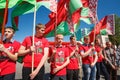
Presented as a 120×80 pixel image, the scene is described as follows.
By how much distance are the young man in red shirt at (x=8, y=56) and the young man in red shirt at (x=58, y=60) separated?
134 cm

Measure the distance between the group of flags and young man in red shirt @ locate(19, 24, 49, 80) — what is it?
Answer: 80cm

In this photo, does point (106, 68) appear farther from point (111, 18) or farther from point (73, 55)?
point (73, 55)

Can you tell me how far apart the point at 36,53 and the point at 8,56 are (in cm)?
69

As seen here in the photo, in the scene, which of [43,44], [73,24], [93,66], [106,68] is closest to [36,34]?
[43,44]

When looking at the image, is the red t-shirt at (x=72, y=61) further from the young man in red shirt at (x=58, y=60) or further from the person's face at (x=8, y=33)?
the person's face at (x=8, y=33)

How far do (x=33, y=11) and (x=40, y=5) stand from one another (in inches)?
23.8

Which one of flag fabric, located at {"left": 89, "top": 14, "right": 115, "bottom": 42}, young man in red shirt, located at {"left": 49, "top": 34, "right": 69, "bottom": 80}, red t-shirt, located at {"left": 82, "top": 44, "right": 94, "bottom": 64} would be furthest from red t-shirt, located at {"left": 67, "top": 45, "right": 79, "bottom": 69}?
flag fabric, located at {"left": 89, "top": 14, "right": 115, "bottom": 42}

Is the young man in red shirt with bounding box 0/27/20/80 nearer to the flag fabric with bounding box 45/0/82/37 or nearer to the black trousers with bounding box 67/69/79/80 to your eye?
the black trousers with bounding box 67/69/79/80

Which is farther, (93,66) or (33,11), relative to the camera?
(93,66)

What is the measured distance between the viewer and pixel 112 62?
39.6ft

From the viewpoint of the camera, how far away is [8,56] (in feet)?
20.1

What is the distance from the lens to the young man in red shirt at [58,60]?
7.46 meters

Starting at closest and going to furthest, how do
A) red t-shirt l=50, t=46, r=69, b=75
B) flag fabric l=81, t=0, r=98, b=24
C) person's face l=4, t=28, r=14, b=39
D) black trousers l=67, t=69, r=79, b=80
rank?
1. person's face l=4, t=28, r=14, b=39
2. red t-shirt l=50, t=46, r=69, b=75
3. black trousers l=67, t=69, r=79, b=80
4. flag fabric l=81, t=0, r=98, b=24

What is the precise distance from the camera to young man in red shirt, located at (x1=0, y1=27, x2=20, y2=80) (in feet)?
20.2
